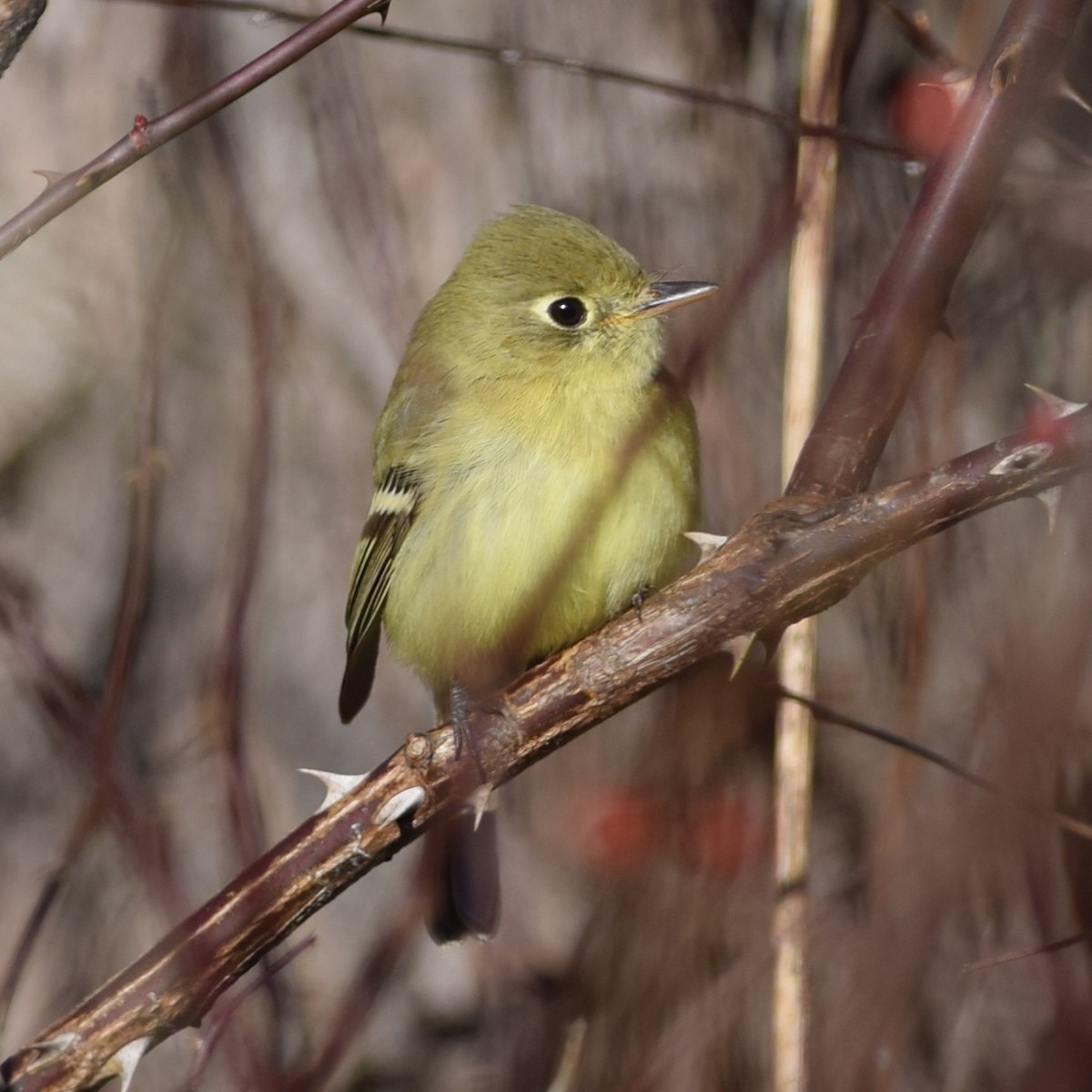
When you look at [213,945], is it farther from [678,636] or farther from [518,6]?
[518,6]

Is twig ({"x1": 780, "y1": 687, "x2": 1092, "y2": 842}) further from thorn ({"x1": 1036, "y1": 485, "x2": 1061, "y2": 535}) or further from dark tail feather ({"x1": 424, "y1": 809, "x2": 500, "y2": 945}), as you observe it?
dark tail feather ({"x1": 424, "y1": 809, "x2": 500, "y2": 945})

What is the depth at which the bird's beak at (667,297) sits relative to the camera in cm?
342

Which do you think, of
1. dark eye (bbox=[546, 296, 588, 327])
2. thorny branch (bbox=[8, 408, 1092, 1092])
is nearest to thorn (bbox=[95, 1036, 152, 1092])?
thorny branch (bbox=[8, 408, 1092, 1092])

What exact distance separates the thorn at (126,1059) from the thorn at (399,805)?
1.63 ft

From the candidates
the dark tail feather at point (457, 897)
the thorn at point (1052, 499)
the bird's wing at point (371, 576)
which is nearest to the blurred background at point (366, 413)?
the dark tail feather at point (457, 897)

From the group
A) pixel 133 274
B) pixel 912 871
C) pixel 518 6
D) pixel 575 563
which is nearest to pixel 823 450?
pixel 912 871

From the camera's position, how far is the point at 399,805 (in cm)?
233

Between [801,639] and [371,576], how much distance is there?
4.16ft

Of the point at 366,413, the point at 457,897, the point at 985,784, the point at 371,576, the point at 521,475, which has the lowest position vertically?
the point at 985,784

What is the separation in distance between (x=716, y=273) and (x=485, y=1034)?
294 cm

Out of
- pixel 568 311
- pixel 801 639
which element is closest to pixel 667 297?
pixel 568 311

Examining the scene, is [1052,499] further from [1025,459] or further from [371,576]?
[371,576]

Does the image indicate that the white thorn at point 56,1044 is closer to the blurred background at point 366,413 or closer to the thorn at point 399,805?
the thorn at point 399,805

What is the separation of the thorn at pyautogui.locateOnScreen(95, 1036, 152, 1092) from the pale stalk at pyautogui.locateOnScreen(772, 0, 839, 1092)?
1.22 meters
